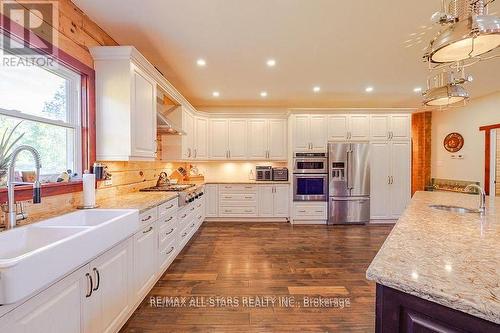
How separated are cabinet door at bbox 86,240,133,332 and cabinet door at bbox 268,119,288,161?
13.0 ft

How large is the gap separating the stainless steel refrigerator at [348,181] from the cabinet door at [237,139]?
1856 millimetres

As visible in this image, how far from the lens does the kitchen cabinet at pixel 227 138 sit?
217 inches

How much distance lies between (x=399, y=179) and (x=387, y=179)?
10.1 inches

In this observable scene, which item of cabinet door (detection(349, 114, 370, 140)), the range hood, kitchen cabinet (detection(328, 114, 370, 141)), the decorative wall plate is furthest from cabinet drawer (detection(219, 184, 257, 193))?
the decorative wall plate

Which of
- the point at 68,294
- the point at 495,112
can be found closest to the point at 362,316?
the point at 68,294

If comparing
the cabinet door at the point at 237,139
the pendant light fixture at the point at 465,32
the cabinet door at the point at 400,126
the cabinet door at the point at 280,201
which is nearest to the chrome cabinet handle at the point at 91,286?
Answer: the pendant light fixture at the point at 465,32

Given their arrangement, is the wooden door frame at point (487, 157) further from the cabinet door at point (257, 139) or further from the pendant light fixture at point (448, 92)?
the cabinet door at point (257, 139)

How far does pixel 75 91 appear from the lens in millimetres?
2371

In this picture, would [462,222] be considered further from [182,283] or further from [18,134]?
[18,134]

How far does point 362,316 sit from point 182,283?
5.88ft

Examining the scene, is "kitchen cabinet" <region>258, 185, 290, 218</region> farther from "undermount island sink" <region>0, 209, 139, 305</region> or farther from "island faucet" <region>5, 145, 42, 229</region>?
"island faucet" <region>5, 145, 42, 229</region>

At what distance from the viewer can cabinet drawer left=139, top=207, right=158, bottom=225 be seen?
2155mm

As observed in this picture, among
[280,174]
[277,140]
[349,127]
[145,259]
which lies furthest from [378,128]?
[145,259]

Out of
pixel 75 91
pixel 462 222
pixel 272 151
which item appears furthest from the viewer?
pixel 272 151
